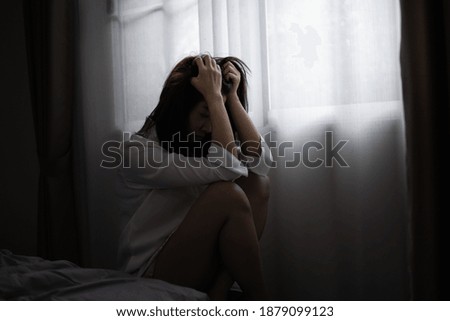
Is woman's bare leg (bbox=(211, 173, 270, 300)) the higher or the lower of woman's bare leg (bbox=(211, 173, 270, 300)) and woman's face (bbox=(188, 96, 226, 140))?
the lower

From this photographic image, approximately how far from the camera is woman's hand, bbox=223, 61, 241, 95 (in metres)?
1.52

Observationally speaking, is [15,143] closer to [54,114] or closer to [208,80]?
[54,114]

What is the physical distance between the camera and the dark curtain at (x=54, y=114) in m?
2.22

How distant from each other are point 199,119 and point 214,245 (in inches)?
16.9

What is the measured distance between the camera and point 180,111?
1.41 m

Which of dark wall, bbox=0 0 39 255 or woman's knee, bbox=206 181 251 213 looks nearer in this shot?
woman's knee, bbox=206 181 251 213

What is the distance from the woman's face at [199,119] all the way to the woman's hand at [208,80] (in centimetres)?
6

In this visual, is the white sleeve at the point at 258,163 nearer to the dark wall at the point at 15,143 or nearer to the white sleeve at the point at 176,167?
the white sleeve at the point at 176,167

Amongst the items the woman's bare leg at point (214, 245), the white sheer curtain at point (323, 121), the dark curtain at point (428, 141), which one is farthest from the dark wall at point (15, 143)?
the dark curtain at point (428, 141)

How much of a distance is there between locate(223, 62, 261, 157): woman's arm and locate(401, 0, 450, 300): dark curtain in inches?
20.3

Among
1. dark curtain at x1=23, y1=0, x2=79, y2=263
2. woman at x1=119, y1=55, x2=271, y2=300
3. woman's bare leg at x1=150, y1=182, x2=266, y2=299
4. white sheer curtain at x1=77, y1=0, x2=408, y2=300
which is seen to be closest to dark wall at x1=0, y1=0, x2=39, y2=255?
dark curtain at x1=23, y1=0, x2=79, y2=263

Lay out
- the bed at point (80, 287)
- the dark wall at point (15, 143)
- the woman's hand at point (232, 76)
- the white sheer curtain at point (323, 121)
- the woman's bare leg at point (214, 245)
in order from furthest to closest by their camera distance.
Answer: the dark wall at point (15, 143) → the white sheer curtain at point (323, 121) → the woman's hand at point (232, 76) → the woman's bare leg at point (214, 245) → the bed at point (80, 287)

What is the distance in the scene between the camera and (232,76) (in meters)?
1.52

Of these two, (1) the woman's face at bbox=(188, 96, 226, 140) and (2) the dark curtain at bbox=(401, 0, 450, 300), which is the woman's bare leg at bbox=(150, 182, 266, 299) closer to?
(1) the woman's face at bbox=(188, 96, 226, 140)
